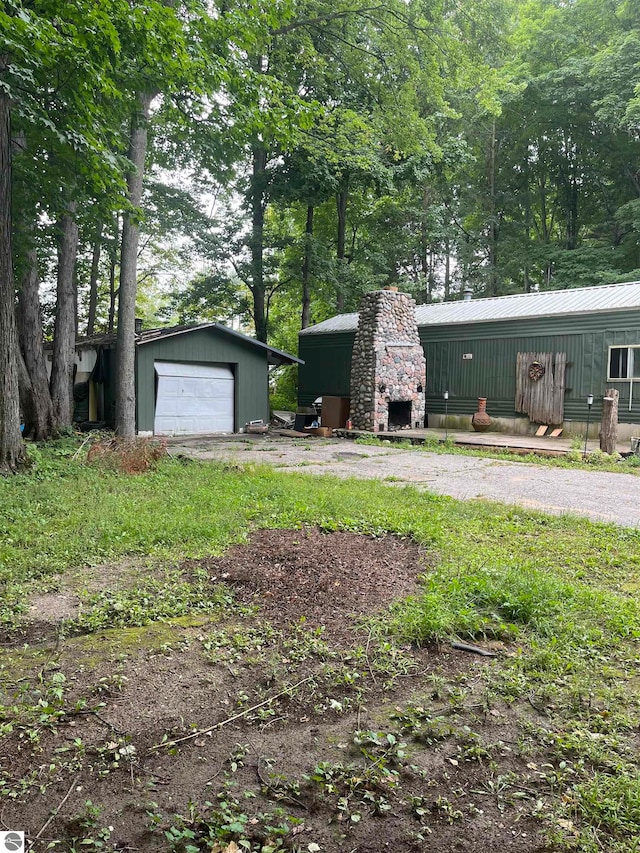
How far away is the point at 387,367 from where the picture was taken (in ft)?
54.3

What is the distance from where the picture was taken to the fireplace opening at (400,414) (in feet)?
57.1

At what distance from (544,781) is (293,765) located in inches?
33.8

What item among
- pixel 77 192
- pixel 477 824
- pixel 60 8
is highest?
pixel 60 8

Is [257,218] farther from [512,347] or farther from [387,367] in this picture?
[512,347]

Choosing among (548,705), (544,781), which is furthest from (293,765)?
(548,705)

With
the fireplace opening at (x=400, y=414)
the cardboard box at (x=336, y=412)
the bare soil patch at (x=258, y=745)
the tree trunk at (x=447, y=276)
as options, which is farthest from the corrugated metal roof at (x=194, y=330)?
the bare soil patch at (x=258, y=745)

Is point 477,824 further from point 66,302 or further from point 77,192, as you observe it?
point 66,302

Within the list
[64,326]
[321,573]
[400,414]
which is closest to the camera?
[321,573]

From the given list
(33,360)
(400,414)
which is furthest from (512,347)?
(33,360)

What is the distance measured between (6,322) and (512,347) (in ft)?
42.2

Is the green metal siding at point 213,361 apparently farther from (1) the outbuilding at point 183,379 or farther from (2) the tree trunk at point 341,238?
(2) the tree trunk at point 341,238

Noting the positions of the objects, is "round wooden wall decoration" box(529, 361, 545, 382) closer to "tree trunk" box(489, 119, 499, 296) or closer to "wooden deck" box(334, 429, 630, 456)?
"wooden deck" box(334, 429, 630, 456)

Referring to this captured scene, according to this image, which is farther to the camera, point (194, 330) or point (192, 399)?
point (192, 399)

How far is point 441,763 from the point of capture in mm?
2004
